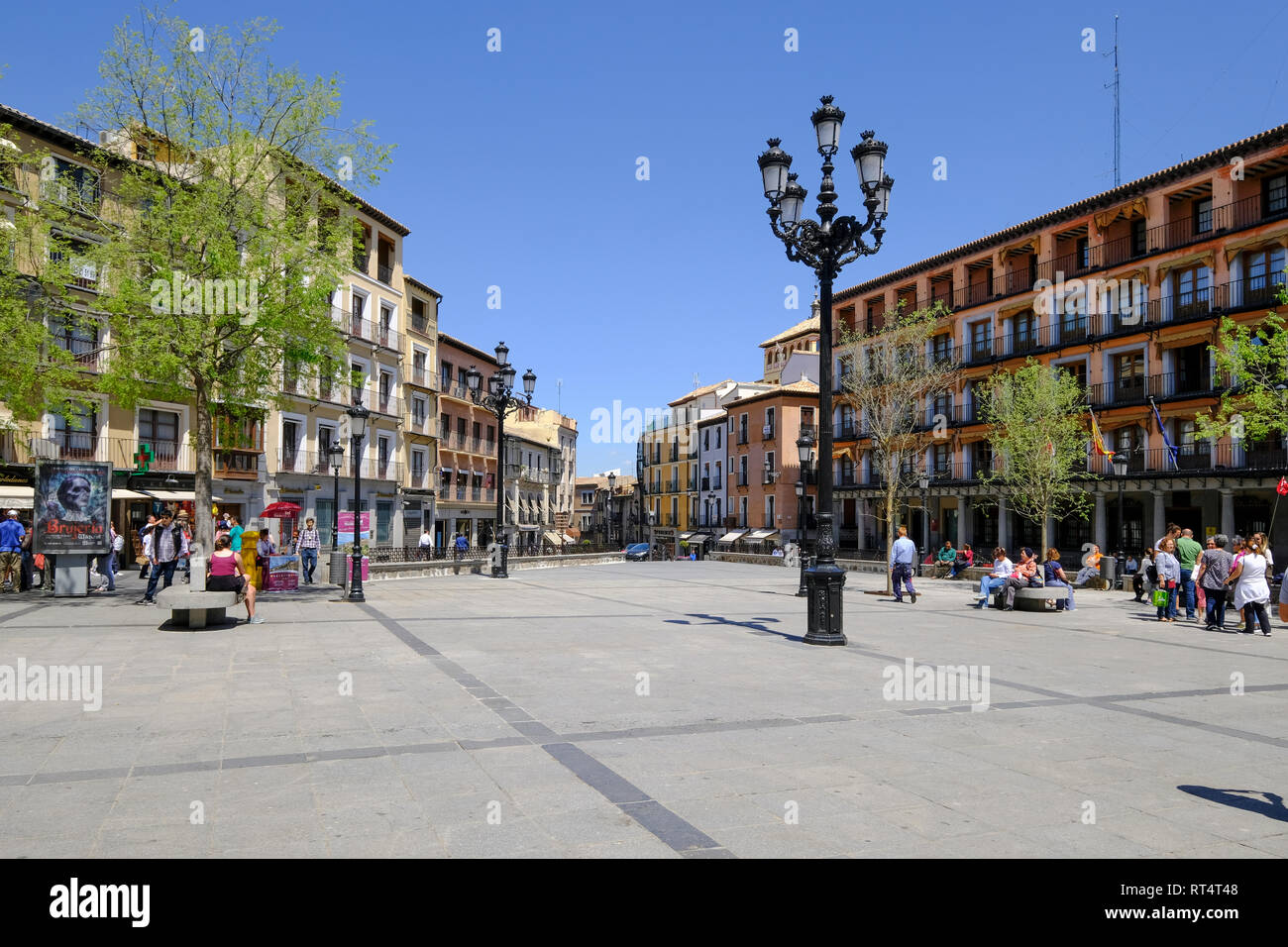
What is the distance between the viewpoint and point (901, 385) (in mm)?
35000

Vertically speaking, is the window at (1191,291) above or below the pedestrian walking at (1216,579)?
above

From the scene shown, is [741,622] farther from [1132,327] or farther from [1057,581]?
[1132,327]

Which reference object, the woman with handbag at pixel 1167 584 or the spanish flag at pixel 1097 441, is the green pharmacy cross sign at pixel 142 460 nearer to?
the woman with handbag at pixel 1167 584

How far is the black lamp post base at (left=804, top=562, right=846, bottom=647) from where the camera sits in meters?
11.0

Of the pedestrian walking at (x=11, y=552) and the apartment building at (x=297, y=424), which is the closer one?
the pedestrian walking at (x=11, y=552)

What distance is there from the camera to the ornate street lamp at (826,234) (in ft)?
35.9

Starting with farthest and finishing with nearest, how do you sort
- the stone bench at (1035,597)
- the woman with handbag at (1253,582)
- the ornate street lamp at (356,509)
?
the ornate street lamp at (356,509), the stone bench at (1035,597), the woman with handbag at (1253,582)

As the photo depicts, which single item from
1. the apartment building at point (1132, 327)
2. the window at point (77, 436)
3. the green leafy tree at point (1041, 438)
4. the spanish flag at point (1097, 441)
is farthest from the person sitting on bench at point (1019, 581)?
the window at point (77, 436)

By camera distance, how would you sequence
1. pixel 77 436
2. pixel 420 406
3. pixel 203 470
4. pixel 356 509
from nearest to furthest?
pixel 203 470
pixel 356 509
pixel 77 436
pixel 420 406

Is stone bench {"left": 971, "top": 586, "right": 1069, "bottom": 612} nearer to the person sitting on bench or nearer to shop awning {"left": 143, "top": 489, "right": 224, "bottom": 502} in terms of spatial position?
the person sitting on bench

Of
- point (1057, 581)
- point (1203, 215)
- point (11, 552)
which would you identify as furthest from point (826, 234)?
point (1203, 215)

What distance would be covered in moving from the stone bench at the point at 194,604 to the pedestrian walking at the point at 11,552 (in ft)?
24.2

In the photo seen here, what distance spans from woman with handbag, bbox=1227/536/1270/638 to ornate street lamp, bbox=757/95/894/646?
6.89 m

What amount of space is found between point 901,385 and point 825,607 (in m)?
25.7
